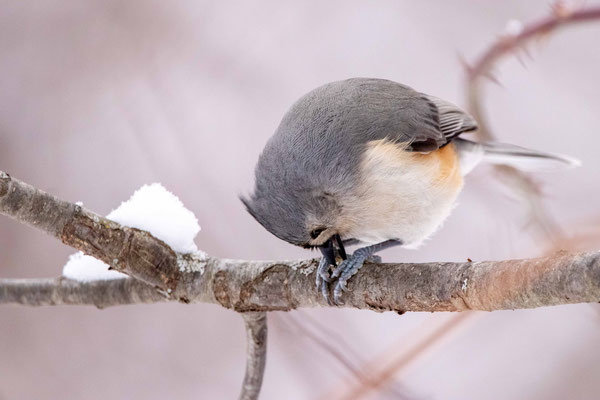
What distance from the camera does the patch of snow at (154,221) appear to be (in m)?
1.53

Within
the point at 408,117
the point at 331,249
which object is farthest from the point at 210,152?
the point at 331,249

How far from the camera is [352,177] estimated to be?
1.65 meters

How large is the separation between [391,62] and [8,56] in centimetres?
152

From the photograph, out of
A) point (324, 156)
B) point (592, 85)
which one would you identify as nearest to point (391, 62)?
point (592, 85)

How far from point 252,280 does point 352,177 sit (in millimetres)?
384

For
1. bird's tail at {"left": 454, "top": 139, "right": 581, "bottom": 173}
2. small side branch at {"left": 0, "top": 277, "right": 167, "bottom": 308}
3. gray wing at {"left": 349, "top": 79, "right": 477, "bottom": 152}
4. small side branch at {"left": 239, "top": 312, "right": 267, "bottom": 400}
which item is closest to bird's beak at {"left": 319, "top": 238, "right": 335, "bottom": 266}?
small side branch at {"left": 239, "top": 312, "right": 267, "bottom": 400}

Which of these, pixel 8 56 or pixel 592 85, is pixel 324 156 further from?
pixel 8 56

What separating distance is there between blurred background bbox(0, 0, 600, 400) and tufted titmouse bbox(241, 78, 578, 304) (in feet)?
1.39

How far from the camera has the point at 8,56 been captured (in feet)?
7.60

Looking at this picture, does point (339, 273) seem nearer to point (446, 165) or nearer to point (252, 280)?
point (252, 280)

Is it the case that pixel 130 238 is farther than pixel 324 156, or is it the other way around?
pixel 324 156

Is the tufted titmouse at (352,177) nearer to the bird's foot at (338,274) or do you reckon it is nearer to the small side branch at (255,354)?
the bird's foot at (338,274)

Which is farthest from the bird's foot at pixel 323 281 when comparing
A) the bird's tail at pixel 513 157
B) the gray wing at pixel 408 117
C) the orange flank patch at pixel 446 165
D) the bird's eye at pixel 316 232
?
the bird's tail at pixel 513 157

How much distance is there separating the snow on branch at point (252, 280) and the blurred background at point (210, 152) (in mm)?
684
